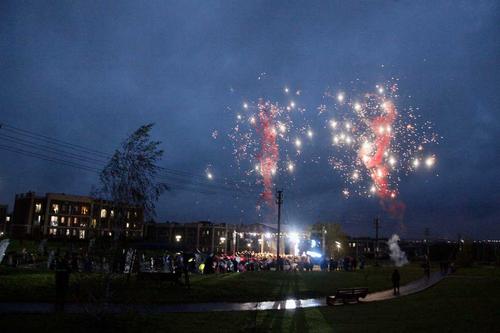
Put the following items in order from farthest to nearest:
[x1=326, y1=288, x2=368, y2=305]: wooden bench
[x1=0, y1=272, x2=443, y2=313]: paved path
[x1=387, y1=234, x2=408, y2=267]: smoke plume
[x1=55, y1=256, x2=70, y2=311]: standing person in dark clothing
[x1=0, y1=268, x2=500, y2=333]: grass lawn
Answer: [x1=387, y1=234, x2=408, y2=267]: smoke plume, [x1=326, y1=288, x2=368, y2=305]: wooden bench, [x1=55, y1=256, x2=70, y2=311]: standing person in dark clothing, [x1=0, y1=272, x2=443, y2=313]: paved path, [x1=0, y1=268, x2=500, y2=333]: grass lawn

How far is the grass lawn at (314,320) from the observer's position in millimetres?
13148

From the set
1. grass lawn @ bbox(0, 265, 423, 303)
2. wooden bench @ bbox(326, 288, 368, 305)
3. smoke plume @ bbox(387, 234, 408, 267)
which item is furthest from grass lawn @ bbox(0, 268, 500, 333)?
smoke plume @ bbox(387, 234, 408, 267)

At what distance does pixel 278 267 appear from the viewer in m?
43.1

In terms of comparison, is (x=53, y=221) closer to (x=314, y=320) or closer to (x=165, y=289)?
(x=165, y=289)

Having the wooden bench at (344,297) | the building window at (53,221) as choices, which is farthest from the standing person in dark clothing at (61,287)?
the building window at (53,221)

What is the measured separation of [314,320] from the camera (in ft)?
53.1

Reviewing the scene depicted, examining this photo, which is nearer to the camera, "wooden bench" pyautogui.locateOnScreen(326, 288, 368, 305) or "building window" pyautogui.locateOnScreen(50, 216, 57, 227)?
"wooden bench" pyautogui.locateOnScreen(326, 288, 368, 305)

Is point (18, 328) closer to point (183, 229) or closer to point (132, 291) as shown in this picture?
point (132, 291)

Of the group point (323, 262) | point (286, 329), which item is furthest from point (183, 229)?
point (286, 329)

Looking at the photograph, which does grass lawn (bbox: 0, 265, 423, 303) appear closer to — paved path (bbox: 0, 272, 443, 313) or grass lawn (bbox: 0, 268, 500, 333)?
paved path (bbox: 0, 272, 443, 313)

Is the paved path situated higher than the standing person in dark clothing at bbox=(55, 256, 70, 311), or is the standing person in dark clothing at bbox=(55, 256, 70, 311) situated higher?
the standing person in dark clothing at bbox=(55, 256, 70, 311)

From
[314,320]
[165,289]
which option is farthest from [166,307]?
[314,320]

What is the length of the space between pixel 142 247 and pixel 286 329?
50.7 feet

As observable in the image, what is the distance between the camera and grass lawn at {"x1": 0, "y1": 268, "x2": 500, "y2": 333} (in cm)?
1315
